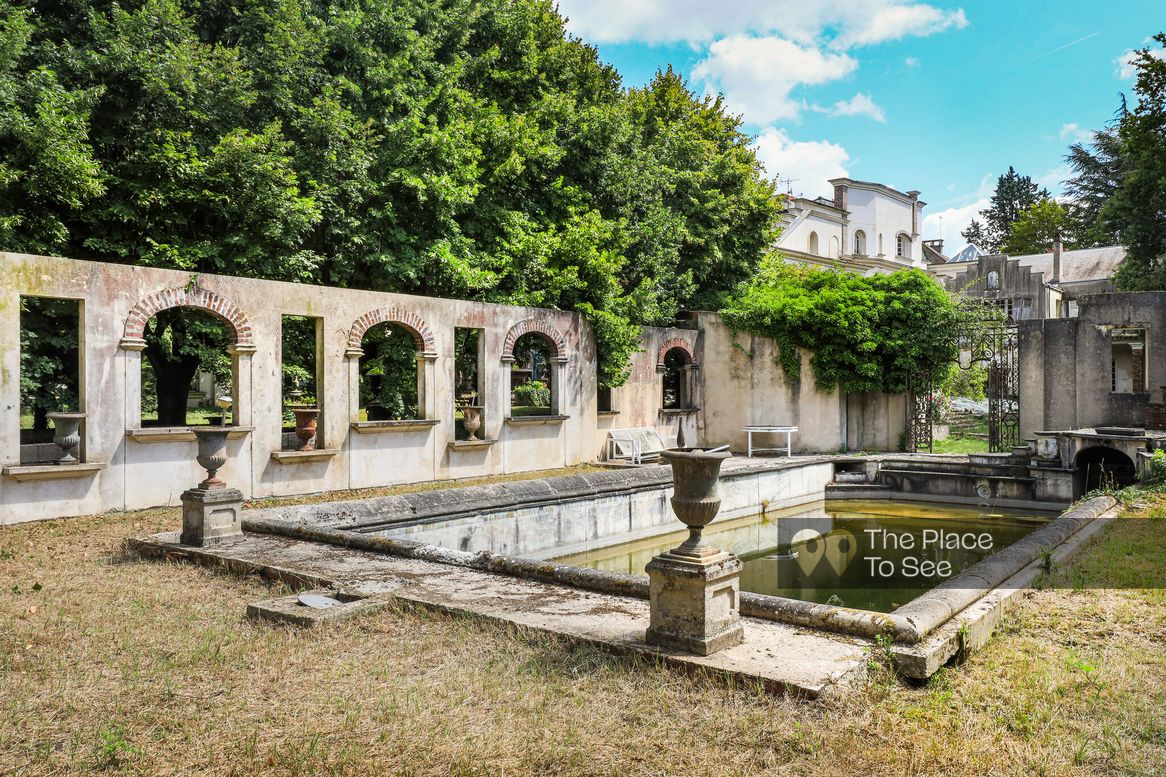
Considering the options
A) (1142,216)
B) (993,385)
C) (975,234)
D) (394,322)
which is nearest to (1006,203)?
(975,234)

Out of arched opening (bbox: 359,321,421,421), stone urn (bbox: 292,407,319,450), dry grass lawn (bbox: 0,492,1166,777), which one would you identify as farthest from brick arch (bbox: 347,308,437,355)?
dry grass lawn (bbox: 0,492,1166,777)

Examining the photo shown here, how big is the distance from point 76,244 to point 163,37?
4101 millimetres

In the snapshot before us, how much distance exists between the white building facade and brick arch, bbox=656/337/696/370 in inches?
609

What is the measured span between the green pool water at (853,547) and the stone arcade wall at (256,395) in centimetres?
352

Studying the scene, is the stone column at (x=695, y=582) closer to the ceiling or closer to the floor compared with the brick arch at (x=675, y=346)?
closer to the floor

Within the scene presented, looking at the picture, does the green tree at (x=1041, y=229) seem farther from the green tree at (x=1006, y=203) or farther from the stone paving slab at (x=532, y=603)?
the stone paving slab at (x=532, y=603)

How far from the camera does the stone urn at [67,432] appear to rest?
971 cm

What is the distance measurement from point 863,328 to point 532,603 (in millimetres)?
15635

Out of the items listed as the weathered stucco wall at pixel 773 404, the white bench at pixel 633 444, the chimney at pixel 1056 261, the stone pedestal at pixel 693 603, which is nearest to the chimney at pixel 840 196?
the chimney at pixel 1056 261

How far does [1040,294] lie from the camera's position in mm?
33094

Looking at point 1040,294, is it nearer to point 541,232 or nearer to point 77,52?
point 541,232

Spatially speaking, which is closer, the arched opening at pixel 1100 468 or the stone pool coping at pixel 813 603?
the stone pool coping at pixel 813 603

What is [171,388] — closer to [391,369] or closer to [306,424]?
→ [391,369]

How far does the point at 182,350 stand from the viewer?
14.3 meters
